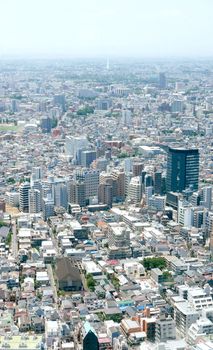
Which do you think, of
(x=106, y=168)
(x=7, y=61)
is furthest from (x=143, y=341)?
(x=7, y=61)

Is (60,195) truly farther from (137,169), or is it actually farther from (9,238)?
(137,169)

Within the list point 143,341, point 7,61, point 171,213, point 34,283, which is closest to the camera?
point 143,341

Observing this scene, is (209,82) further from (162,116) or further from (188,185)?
(188,185)

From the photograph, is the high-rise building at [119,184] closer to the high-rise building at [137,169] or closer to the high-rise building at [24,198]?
the high-rise building at [137,169]

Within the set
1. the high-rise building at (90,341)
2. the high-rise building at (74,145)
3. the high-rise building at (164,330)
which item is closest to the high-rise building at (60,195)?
the high-rise building at (74,145)

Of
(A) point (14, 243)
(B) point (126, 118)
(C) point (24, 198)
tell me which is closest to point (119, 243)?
(A) point (14, 243)

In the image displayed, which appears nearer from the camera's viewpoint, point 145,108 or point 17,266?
point 17,266

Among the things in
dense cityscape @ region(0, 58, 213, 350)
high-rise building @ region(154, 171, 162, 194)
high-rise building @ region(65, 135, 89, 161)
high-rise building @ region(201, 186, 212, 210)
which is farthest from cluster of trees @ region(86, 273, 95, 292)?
high-rise building @ region(65, 135, 89, 161)

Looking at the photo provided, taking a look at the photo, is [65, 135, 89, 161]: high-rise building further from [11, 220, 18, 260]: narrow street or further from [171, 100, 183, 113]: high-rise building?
[171, 100, 183, 113]: high-rise building
